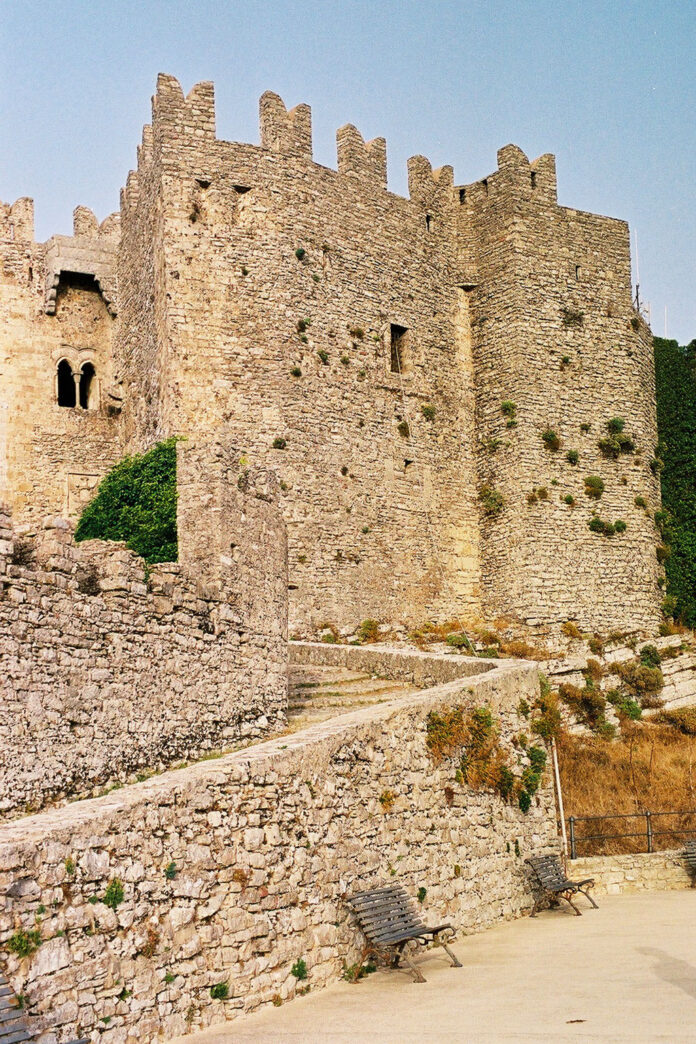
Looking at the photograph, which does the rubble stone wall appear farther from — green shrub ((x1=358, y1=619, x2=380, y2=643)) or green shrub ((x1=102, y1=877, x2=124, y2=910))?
green shrub ((x1=102, y1=877, x2=124, y2=910))

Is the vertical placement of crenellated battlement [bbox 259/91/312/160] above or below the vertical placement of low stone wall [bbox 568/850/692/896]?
above

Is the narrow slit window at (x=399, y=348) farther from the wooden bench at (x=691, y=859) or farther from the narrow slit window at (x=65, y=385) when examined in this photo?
the wooden bench at (x=691, y=859)

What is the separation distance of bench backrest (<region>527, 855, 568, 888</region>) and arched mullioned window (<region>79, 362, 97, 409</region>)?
16.2 metres

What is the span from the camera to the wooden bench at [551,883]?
16.1m

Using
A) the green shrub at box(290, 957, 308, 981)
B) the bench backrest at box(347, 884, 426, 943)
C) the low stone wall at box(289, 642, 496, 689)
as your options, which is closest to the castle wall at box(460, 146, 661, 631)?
the low stone wall at box(289, 642, 496, 689)

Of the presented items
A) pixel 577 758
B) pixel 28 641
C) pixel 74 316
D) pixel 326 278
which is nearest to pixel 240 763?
pixel 28 641

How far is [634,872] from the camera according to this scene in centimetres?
1847

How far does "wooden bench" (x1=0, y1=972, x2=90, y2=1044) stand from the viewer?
27.0 feet

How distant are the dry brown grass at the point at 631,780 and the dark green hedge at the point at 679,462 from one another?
5.05 meters

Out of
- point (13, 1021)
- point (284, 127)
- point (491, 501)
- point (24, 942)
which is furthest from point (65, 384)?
point (13, 1021)

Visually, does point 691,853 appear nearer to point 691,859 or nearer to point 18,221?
point 691,859

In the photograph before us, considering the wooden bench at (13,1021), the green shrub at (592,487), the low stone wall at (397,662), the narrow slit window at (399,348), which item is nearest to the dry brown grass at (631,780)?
the low stone wall at (397,662)

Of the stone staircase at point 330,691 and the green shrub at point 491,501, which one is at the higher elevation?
the green shrub at point 491,501

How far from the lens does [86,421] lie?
2878cm
